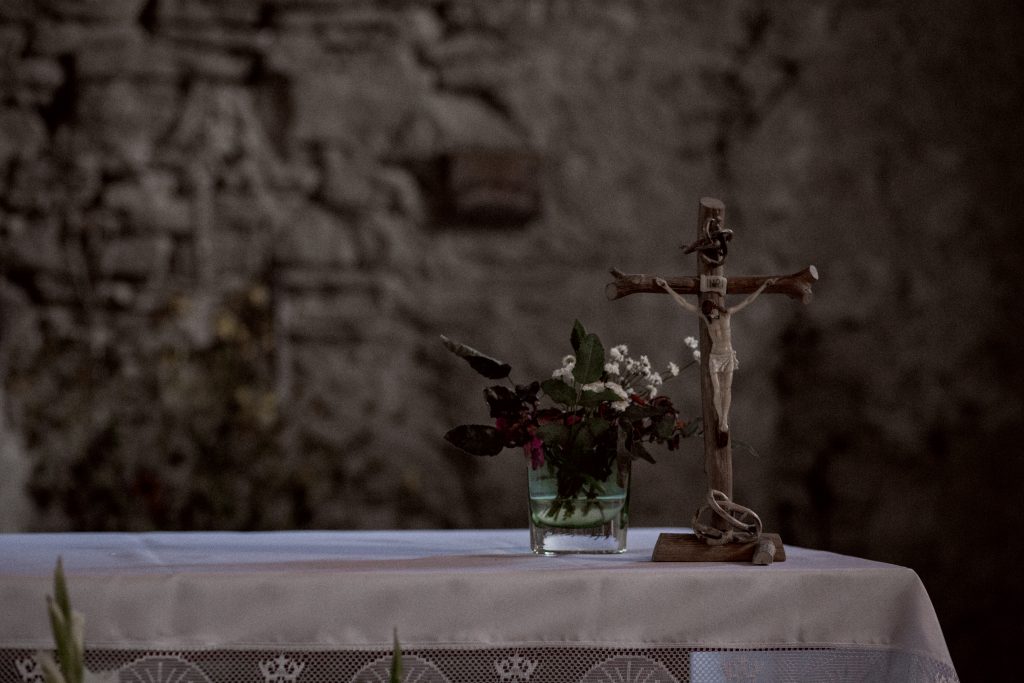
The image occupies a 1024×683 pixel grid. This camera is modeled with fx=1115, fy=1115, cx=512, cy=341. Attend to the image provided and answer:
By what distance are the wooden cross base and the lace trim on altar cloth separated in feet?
0.47

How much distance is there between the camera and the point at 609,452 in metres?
1.42

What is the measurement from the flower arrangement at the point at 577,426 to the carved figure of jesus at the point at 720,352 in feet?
0.20

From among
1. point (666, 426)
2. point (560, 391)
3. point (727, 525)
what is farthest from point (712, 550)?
point (560, 391)

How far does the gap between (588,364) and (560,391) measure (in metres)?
0.05

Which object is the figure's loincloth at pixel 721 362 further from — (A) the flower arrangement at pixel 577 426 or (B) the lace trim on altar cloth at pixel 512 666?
(B) the lace trim on altar cloth at pixel 512 666

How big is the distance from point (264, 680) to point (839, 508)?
2.42 meters

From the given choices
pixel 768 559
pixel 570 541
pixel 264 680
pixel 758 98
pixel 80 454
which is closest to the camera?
pixel 264 680

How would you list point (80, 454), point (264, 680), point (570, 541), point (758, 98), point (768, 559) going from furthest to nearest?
1. point (758, 98)
2. point (80, 454)
3. point (570, 541)
4. point (768, 559)
5. point (264, 680)

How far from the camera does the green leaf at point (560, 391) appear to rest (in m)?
1.43

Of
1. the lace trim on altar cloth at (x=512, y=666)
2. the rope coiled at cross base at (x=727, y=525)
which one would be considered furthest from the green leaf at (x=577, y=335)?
the lace trim on altar cloth at (x=512, y=666)

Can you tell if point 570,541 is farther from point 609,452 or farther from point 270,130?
point 270,130

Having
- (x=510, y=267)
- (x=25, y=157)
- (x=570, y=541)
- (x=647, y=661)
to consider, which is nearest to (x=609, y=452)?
(x=570, y=541)

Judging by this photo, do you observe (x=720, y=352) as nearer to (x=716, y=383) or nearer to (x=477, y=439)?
(x=716, y=383)

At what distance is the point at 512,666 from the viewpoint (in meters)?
1.24
